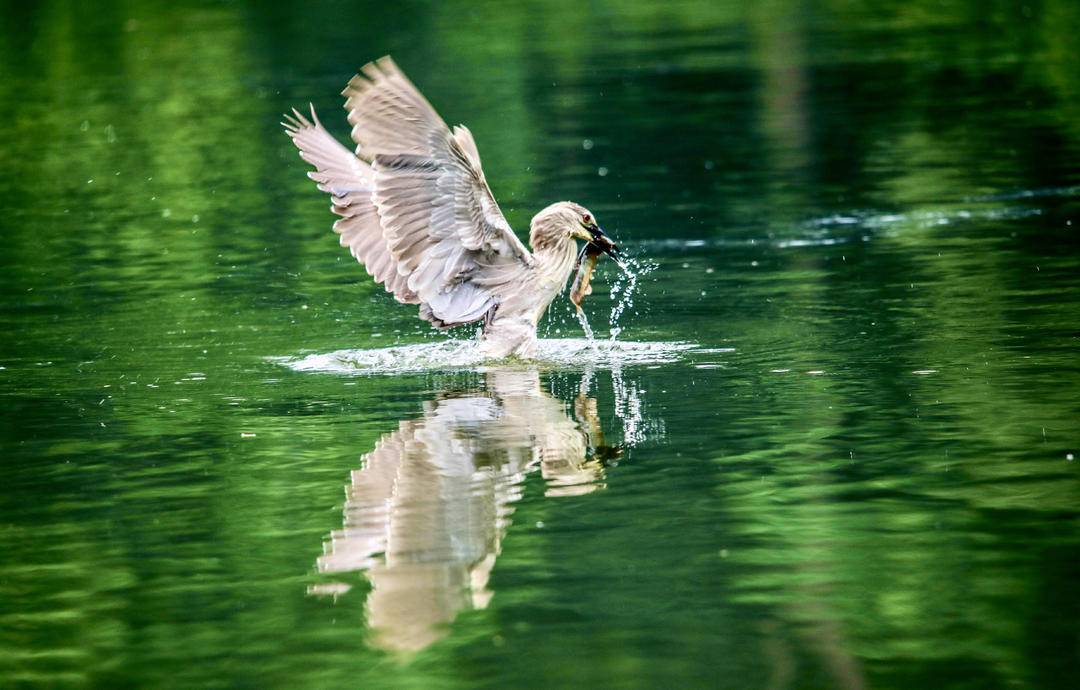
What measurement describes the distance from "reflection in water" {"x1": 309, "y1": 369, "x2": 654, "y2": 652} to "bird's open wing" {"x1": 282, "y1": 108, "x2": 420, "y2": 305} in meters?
→ 1.56

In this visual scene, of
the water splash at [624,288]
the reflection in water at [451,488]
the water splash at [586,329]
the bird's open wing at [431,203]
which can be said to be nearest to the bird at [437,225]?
the bird's open wing at [431,203]

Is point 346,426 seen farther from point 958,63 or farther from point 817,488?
point 958,63

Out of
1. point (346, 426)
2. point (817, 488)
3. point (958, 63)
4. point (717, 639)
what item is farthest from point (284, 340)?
point (958, 63)

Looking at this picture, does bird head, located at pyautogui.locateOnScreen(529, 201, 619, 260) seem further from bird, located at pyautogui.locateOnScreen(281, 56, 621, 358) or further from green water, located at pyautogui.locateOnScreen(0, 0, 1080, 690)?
green water, located at pyautogui.locateOnScreen(0, 0, 1080, 690)

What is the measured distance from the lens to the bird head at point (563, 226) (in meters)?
11.3

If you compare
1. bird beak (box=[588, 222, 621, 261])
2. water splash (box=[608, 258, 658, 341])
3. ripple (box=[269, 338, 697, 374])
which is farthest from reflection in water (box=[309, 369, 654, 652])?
water splash (box=[608, 258, 658, 341])

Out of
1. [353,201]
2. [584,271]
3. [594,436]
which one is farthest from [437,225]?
[594,436]

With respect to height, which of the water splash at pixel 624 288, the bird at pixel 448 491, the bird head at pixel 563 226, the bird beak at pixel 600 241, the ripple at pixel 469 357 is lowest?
the bird at pixel 448 491

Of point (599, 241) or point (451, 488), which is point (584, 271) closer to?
point (599, 241)

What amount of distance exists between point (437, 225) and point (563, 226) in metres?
0.75

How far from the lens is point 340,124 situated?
24.4 metres

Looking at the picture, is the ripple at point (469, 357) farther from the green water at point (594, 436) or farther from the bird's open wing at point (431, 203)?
the bird's open wing at point (431, 203)

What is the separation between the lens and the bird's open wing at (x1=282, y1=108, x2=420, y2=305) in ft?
39.5

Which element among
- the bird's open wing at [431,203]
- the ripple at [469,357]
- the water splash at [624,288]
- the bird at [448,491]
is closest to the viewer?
the bird at [448,491]
